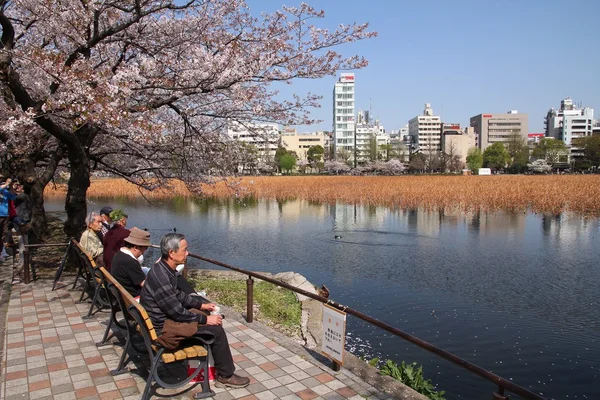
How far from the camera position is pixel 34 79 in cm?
930

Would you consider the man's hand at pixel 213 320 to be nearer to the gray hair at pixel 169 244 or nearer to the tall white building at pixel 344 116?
the gray hair at pixel 169 244

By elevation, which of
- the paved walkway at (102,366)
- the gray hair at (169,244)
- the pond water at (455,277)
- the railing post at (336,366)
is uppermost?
the gray hair at (169,244)

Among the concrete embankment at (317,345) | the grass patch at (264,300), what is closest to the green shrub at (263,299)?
the grass patch at (264,300)

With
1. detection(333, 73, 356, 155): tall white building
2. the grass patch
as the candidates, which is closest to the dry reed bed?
the grass patch

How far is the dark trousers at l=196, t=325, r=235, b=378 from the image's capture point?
12.9ft

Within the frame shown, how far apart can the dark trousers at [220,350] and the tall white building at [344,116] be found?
4352 inches

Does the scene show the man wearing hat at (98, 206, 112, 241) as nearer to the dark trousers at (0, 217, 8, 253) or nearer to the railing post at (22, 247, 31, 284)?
the railing post at (22, 247, 31, 284)

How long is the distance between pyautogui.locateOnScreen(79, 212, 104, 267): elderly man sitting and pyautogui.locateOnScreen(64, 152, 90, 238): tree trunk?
2234 mm

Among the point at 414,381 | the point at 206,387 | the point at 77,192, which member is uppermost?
the point at 77,192

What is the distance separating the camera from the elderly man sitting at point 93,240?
6.85 m

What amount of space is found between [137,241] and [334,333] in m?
2.32

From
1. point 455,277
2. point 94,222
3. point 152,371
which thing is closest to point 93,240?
point 94,222

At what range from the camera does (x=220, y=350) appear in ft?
13.2

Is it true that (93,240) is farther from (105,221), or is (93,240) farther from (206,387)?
(206,387)
